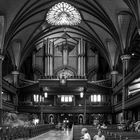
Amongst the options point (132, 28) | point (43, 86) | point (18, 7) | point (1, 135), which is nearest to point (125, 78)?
point (132, 28)

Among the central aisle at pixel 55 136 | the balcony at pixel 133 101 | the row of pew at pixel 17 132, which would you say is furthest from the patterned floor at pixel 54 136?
the balcony at pixel 133 101

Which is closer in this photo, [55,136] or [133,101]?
[55,136]

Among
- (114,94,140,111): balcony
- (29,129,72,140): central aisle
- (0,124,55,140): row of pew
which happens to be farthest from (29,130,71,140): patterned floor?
(114,94,140,111): balcony

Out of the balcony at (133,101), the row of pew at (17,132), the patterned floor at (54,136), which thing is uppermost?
the balcony at (133,101)

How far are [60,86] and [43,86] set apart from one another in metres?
2.27

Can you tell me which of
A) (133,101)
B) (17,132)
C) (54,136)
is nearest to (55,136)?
(54,136)

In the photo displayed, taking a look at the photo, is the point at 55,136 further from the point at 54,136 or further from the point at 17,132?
the point at 17,132

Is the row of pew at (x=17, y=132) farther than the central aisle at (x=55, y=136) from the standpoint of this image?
No

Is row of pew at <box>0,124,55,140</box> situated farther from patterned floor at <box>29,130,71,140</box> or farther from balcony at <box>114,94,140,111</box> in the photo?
balcony at <box>114,94,140,111</box>

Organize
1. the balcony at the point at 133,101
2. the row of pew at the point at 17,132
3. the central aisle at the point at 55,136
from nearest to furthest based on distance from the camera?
the row of pew at the point at 17,132, the central aisle at the point at 55,136, the balcony at the point at 133,101

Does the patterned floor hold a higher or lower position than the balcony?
lower

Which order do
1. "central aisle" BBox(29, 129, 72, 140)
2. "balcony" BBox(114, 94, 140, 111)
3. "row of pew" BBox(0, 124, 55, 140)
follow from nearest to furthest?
"row of pew" BBox(0, 124, 55, 140) < "central aisle" BBox(29, 129, 72, 140) < "balcony" BBox(114, 94, 140, 111)

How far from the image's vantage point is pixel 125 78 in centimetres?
4353

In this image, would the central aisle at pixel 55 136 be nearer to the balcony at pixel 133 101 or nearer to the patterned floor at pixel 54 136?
the patterned floor at pixel 54 136
